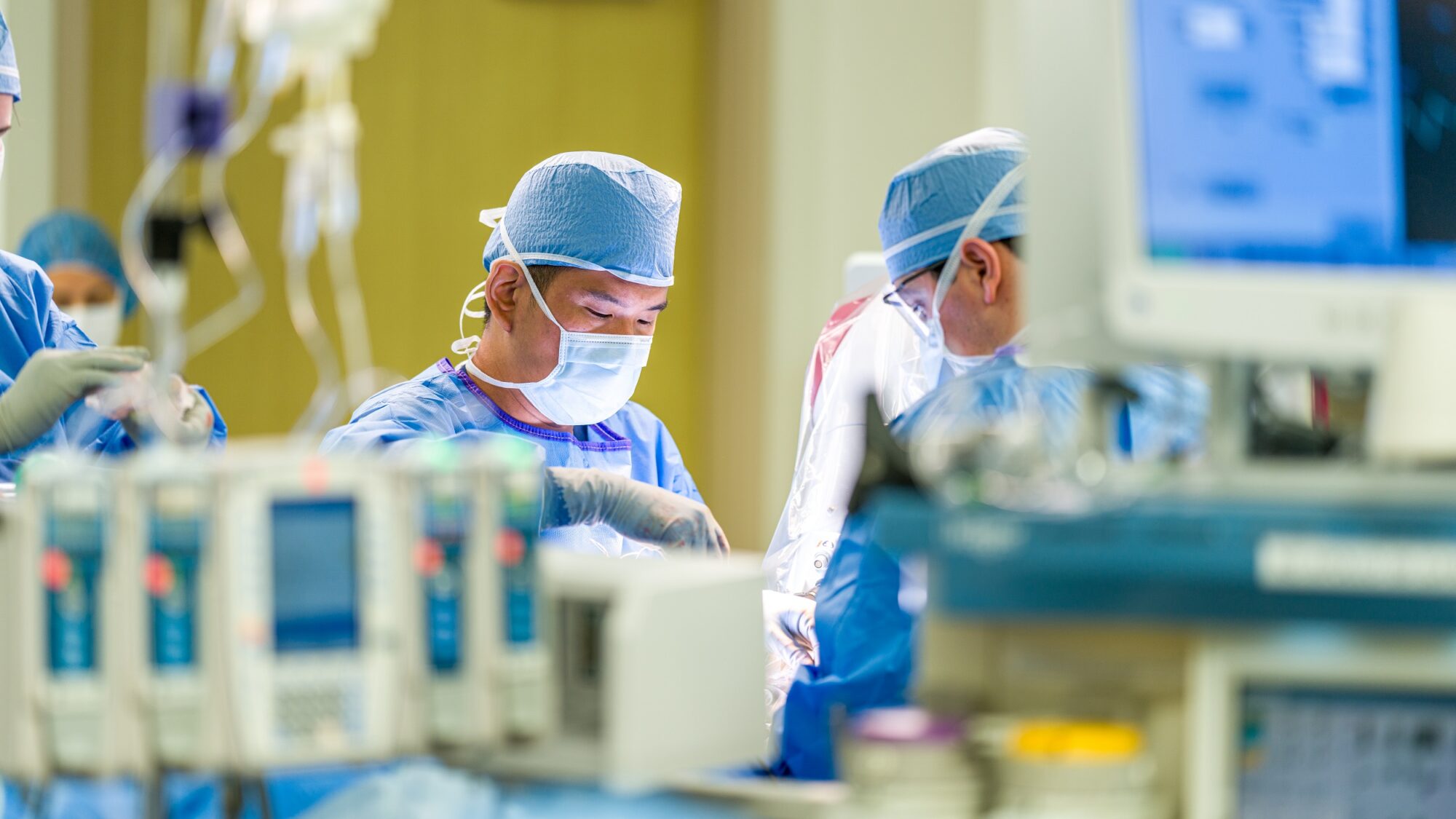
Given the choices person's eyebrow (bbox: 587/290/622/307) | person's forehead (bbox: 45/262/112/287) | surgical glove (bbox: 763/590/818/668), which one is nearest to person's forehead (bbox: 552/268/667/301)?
person's eyebrow (bbox: 587/290/622/307)

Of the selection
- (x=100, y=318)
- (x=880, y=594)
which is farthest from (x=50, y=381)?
(x=100, y=318)

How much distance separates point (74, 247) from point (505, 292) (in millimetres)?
1522

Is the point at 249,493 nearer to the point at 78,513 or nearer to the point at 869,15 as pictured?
the point at 78,513

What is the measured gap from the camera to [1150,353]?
108 centimetres

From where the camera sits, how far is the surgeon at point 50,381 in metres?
1.69

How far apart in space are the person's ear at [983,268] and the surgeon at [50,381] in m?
1.05

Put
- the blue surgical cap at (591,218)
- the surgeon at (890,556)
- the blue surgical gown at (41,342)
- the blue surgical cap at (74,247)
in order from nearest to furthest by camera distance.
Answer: the surgeon at (890,556) < the blue surgical gown at (41,342) < the blue surgical cap at (591,218) < the blue surgical cap at (74,247)

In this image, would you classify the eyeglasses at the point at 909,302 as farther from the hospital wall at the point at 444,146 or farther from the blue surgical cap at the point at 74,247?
the blue surgical cap at the point at 74,247

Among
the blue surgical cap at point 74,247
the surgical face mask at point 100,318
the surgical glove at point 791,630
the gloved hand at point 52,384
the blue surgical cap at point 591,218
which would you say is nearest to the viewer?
the gloved hand at point 52,384

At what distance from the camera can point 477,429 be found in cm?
→ 215

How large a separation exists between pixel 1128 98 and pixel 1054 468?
0.91ft

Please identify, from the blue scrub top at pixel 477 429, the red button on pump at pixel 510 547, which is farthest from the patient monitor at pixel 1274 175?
the blue scrub top at pixel 477 429

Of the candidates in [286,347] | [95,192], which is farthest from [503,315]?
[95,192]

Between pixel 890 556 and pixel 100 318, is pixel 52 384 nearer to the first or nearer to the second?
pixel 890 556
